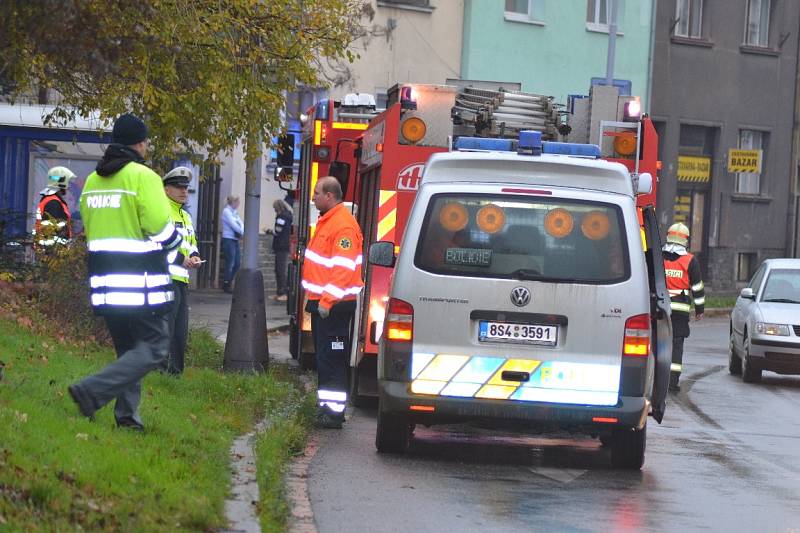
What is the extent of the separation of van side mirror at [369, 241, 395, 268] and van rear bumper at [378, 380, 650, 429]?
107 cm

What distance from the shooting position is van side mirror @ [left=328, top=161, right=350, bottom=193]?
15.9 meters

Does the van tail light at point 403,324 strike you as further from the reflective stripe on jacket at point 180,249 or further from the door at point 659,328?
the reflective stripe on jacket at point 180,249

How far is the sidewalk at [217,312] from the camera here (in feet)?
69.5

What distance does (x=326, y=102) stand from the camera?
1722 centimetres

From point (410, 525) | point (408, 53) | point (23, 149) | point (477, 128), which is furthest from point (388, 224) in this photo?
point (408, 53)

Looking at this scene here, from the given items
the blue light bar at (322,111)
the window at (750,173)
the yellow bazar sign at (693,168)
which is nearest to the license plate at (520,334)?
the blue light bar at (322,111)

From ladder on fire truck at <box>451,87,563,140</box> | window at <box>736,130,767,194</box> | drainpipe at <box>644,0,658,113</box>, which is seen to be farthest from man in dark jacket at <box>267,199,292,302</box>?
window at <box>736,130,767,194</box>

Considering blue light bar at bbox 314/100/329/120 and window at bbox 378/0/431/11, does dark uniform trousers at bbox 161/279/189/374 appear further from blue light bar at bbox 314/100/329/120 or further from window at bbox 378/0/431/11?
window at bbox 378/0/431/11

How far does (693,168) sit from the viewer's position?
3888 cm

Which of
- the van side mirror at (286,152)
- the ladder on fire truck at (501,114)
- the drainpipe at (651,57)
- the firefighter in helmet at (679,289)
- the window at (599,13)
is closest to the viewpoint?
the ladder on fire truck at (501,114)

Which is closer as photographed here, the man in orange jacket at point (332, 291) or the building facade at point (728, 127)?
the man in orange jacket at point (332, 291)

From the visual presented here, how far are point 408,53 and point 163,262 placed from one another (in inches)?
980

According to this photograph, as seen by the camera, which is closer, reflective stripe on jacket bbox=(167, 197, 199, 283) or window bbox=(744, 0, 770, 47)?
reflective stripe on jacket bbox=(167, 197, 199, 283)

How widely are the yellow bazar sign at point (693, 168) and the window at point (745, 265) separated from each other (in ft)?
7.86
